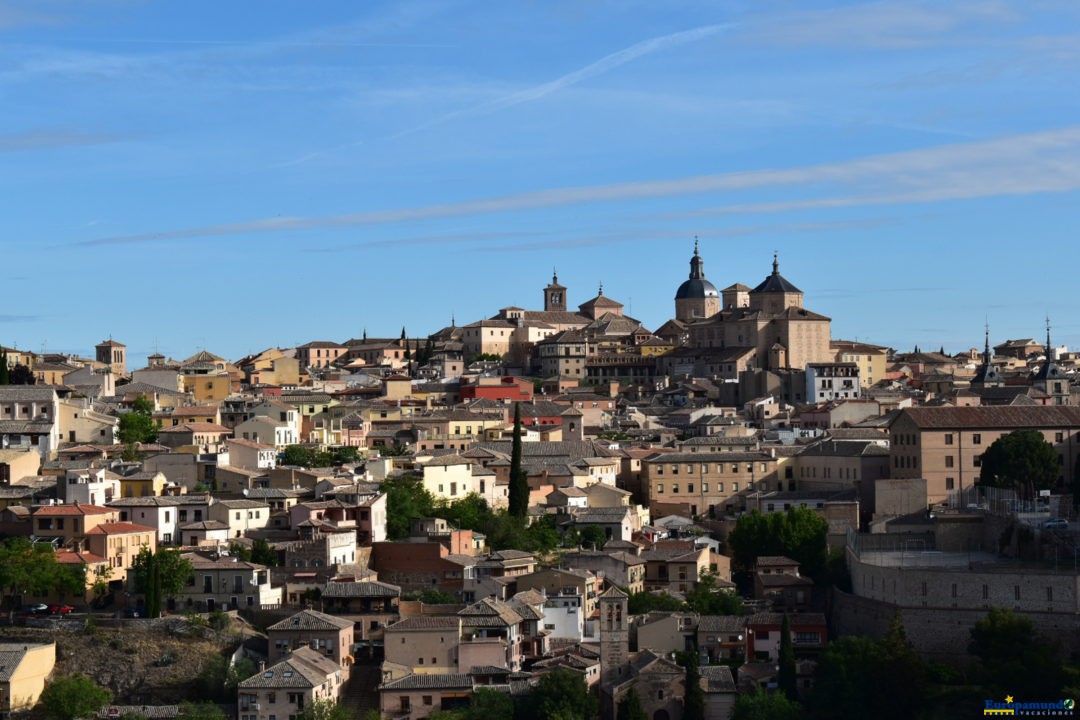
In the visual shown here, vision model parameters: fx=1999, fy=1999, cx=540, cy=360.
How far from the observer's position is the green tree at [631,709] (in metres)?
36.5

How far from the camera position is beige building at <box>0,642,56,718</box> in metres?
37.0

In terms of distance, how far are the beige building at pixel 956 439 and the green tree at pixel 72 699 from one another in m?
21.9

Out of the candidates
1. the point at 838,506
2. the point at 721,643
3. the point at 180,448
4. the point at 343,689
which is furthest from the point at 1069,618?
the point at 180,448

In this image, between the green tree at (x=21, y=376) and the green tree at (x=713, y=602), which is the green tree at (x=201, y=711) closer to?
the green tree at (x=713, y=602)

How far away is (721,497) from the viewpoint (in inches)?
2082

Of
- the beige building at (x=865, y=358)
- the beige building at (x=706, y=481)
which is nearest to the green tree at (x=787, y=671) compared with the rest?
the beige building at (x=706, y=481)

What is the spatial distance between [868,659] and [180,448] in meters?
20.7

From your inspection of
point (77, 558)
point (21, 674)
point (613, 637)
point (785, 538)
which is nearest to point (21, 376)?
point (77, 558)

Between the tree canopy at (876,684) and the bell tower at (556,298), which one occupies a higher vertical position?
the bell tower at (556,298)

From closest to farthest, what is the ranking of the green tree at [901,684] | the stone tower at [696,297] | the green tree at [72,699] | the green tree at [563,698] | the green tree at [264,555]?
the green tree at [563,698], the green tree at [72,699], the green tree at [901,684], the green tree at [264,555], the stone tower at [696,297]

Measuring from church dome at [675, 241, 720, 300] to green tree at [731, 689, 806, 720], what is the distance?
2435 inches

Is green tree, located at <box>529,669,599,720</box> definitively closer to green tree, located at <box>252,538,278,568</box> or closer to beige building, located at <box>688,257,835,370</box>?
green tree, located at <box>252,538,278,568</box>

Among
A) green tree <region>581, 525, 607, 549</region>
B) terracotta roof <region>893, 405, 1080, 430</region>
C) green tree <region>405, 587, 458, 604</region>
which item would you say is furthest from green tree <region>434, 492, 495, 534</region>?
terracotta roof <region>893, 405, 1080, 430</region>

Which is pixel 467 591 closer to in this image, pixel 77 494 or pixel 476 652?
pixel 476 652
